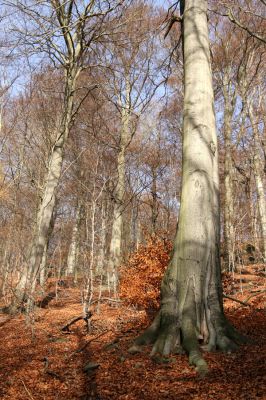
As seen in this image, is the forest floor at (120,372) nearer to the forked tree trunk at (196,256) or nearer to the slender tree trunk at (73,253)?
the forked tree trunk at (196,256)

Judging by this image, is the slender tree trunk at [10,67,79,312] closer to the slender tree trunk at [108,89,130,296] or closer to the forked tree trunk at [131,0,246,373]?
the slender tree trunk at [108,89,130,296]

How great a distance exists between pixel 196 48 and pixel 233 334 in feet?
12.6

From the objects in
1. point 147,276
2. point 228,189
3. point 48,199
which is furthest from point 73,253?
point 147,276

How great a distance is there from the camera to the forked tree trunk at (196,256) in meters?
3.59

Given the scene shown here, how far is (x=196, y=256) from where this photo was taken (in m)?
3.74

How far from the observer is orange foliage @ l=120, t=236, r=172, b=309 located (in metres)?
7.06

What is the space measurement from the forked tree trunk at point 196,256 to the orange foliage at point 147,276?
3.15 metres

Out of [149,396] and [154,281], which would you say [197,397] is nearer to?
[149,396]

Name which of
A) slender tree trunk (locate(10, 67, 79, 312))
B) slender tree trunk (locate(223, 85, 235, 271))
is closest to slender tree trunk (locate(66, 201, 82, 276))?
slender tree trunk (locate(223, 85, 235, 271))

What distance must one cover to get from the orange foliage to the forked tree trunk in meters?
3.15

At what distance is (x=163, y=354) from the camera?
350 cm

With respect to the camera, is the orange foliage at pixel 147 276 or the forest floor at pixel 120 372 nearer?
the forest floor at pixel 120 372

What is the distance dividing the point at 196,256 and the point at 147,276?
12.2ft

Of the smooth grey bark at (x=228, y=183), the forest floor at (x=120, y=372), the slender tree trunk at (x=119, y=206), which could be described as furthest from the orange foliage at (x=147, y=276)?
the slender tree trunk at (x=119, y=206)
